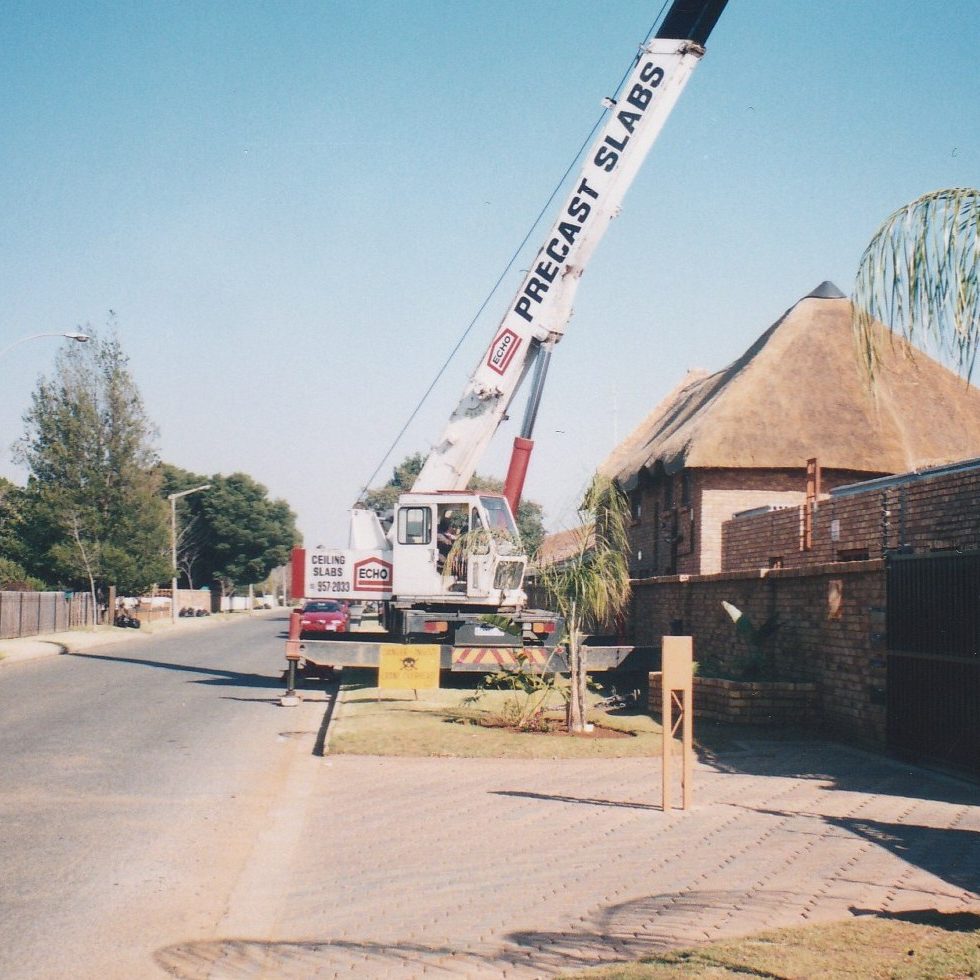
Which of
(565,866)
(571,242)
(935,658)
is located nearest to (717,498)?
(571,242)

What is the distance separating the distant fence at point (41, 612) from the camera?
124ft

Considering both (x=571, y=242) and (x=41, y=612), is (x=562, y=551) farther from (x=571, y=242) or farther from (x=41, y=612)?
(x=41, y=612)

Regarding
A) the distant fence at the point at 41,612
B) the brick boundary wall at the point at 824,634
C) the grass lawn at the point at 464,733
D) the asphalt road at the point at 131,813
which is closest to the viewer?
the asphalt road at the point at 131,813

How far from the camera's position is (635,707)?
16.2 metres

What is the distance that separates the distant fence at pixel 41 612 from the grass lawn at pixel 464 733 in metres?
25.1

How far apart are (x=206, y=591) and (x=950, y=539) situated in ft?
242

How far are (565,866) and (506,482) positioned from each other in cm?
1219

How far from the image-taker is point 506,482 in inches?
749

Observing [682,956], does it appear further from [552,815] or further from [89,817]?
[89,817]

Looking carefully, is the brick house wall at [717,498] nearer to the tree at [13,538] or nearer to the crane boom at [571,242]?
the crane boom at [571,242]

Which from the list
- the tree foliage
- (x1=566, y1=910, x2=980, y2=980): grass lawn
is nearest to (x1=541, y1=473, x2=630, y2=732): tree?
(x1=566, y1=910, x2=980, y2=980): grass lawn

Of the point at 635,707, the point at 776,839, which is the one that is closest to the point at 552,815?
the point at 776,839

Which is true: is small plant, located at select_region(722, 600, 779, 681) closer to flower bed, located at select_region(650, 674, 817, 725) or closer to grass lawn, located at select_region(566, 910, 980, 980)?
flower bed, located at select_region(650, 674, 817, 725)

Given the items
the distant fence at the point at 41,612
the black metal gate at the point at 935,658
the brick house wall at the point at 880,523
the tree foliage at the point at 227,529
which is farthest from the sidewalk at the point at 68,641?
the tree foliage at the point at 227,529
